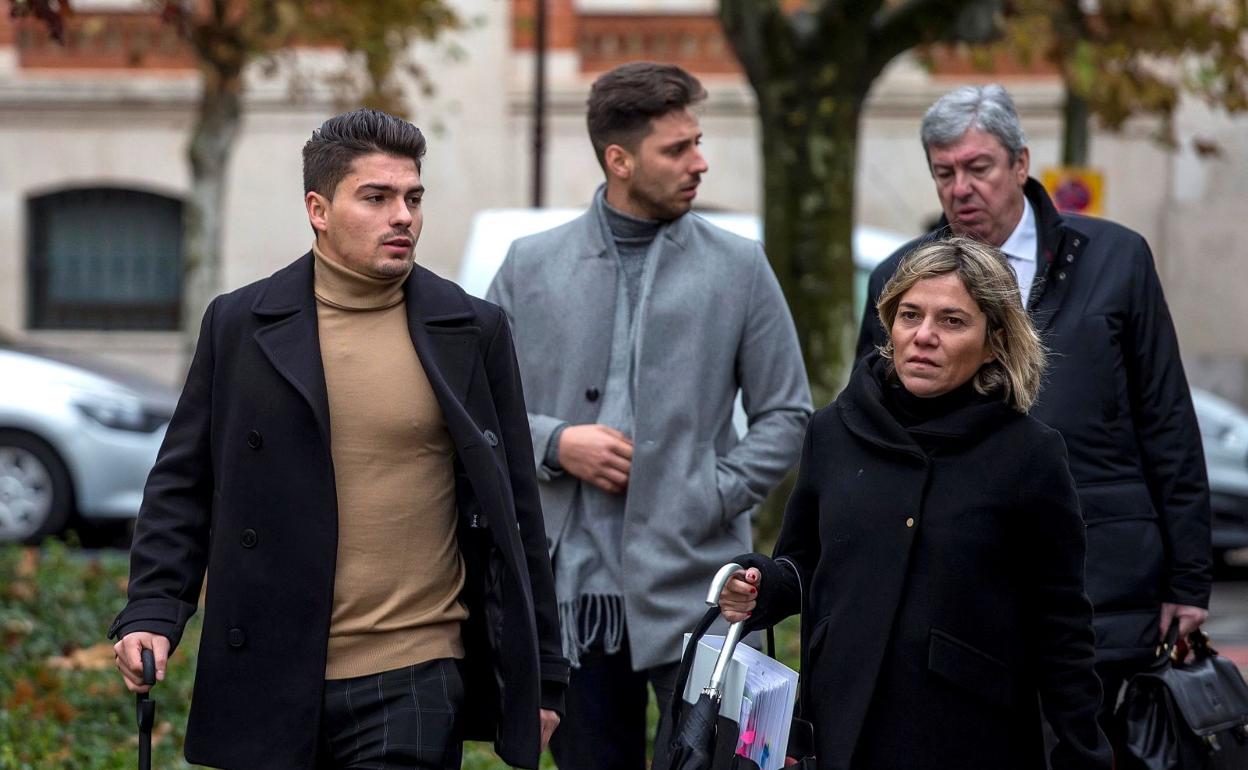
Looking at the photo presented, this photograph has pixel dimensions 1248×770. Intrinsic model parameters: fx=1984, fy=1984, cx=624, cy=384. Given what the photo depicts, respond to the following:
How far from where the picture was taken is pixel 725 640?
3750 mm

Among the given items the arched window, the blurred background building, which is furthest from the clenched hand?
the arched window

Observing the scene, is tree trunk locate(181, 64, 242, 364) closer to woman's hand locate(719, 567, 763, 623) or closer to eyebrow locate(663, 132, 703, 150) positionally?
eyebrow locate(663, 132, 703, 150)

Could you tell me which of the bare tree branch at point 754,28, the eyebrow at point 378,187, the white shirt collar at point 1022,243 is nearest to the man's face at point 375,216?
the eyebrow at point 378,187

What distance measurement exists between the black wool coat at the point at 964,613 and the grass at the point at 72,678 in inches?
127

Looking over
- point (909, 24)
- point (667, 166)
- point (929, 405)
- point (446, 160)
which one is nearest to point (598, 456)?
point (667, 166)

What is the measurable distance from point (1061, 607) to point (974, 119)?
140 cm

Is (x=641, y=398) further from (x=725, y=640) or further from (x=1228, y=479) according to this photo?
(x=1228, y=479)

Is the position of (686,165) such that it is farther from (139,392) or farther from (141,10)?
(141,10)

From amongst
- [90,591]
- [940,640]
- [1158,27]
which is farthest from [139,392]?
[940,640]

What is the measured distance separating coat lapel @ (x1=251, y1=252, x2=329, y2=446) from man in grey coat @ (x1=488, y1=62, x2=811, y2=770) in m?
0.92

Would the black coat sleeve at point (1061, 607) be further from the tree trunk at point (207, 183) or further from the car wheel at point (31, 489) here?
the tree trunk at point (207, 183)

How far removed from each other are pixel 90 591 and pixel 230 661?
267 inches

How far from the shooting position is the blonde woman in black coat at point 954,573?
3.64 metres

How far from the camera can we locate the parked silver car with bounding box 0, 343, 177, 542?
12.9 meters
